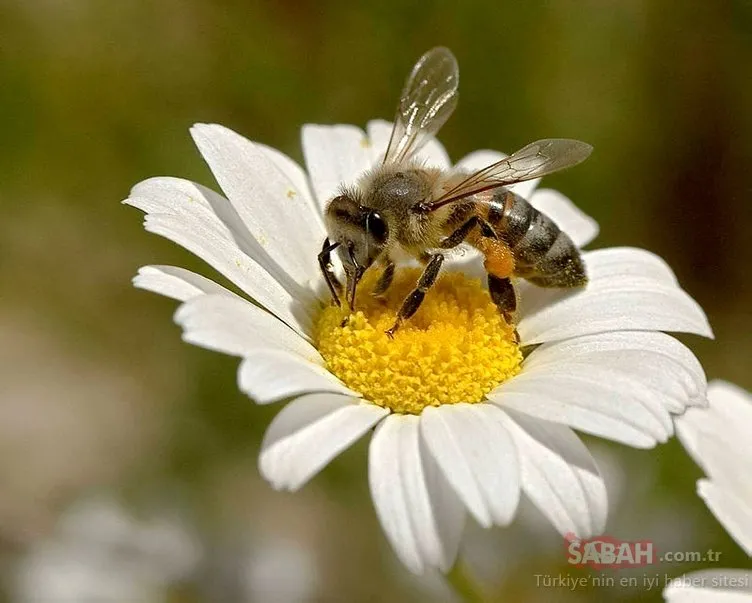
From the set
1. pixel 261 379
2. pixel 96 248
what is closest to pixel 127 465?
pixel 96 248

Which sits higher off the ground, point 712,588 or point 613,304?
point 613,304

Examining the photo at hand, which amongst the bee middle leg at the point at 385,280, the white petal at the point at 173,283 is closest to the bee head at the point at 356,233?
the bee middle leg at the point at 385,280

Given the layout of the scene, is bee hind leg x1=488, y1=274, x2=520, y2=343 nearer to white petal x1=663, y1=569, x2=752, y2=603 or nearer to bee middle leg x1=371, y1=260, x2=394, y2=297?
bee middle leg x1=371, y1=260, x2=394, y2=297

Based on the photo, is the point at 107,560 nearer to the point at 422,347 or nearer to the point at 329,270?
the point at 329,270

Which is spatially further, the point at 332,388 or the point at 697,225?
the point at 697,225

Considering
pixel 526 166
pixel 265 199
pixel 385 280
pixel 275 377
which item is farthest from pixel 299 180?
pixel 275 377

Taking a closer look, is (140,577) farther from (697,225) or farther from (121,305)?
(697,225)
